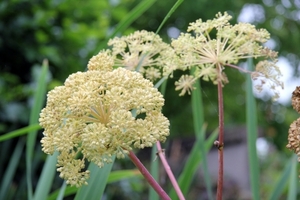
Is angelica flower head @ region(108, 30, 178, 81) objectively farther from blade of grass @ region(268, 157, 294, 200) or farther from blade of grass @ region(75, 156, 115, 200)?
blade of grass @ region(268, 157, 294, 200)

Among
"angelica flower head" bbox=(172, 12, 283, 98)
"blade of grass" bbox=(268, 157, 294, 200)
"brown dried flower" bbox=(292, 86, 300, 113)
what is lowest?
"brown dried flower" bbox=(292, 86, 300, 113)

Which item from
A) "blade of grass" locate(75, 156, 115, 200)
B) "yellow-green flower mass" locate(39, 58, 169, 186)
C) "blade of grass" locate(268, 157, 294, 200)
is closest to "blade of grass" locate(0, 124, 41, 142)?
"blade of grass" locate(75, 156, 115, 200)

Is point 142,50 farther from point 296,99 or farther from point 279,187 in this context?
point 279,187

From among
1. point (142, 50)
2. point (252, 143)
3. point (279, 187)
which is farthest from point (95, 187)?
point (279, 187)

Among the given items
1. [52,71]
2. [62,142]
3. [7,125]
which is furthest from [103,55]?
[52,71]

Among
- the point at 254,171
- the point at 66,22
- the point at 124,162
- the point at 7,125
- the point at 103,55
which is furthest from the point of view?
the point at 124,162

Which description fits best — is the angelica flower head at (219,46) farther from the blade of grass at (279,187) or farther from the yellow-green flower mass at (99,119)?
the blade of grass at (279,187)

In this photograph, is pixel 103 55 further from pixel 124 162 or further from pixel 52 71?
pixel 124 162

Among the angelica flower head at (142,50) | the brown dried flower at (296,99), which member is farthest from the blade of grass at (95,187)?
the brown dried flower at (296,99)
